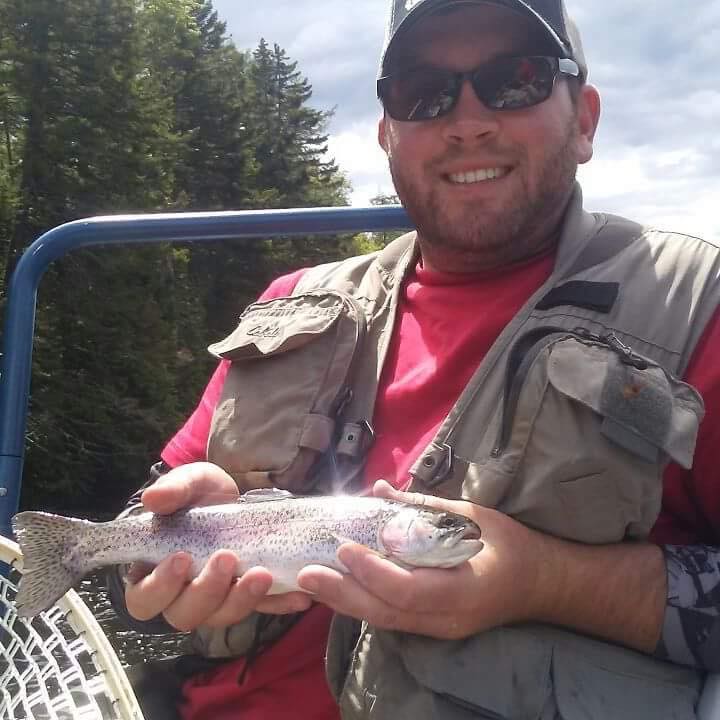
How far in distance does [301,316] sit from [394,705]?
1226 millimetres

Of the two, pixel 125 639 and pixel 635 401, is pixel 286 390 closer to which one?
pixel 635 401

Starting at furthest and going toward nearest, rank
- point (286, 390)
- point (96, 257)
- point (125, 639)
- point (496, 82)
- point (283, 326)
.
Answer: point (96, 257) → point (125, 639) → point (283, 326) → point (286, 390) → point (496, 82)

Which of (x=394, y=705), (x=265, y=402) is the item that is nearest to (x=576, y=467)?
(x=394, y=705)

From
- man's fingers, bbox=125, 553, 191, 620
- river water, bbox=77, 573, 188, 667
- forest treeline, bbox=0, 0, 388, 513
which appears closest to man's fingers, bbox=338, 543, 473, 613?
man's fingers, bbox=125, 553, 191, 620

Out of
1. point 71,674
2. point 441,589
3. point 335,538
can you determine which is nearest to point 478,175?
point 335,538

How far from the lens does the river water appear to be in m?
8.80

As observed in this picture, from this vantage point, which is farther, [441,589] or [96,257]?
[96,257]

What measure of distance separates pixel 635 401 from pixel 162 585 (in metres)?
1.21

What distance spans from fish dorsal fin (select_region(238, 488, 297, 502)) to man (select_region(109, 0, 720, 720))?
12 centimetres

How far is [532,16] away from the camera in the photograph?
2305mm

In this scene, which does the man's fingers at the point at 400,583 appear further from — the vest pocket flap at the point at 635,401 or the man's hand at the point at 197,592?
the vest pocket flap at the point at 635,401

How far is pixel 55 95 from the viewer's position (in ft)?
65.9

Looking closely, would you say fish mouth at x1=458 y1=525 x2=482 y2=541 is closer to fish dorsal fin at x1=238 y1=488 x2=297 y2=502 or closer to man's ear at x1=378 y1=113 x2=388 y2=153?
fish dorsal fin at x1=238 y1=488 x2=297 y2=502

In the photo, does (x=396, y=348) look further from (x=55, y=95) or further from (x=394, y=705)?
(x=55, y=95)
